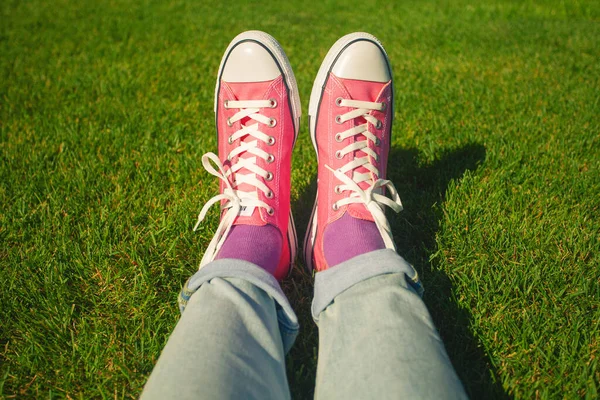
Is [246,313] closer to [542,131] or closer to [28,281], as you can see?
[28,281]

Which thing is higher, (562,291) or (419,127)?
(419,127)

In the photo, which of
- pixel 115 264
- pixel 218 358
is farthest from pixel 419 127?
pixel 218 358

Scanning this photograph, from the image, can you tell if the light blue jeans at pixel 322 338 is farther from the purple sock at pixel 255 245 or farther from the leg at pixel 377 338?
the purple sock at pixel 255 245

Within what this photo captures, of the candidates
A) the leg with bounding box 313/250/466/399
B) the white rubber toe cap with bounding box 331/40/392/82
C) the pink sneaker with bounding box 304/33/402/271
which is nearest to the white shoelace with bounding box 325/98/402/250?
the pink sneaker with bounding box 304/33/402/271

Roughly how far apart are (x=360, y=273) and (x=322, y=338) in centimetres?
20

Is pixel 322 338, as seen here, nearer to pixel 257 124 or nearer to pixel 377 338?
pixel 377 338

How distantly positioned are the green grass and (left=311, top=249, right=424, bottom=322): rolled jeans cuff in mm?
192

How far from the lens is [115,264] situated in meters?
1.52

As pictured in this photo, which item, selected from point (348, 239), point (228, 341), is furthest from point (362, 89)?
point (228, 341)

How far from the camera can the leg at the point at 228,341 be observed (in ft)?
2.74

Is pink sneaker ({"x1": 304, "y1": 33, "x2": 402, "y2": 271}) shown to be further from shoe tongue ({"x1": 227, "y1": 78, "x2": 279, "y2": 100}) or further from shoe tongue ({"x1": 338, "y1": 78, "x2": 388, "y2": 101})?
shoe tongue ({"x1": 227, "y1": 78, "x2": 279, "y2": 100})

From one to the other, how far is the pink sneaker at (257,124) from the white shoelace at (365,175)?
0.22m

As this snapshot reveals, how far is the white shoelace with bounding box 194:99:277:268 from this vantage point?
1468 millimetres

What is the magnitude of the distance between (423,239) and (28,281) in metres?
1.45
